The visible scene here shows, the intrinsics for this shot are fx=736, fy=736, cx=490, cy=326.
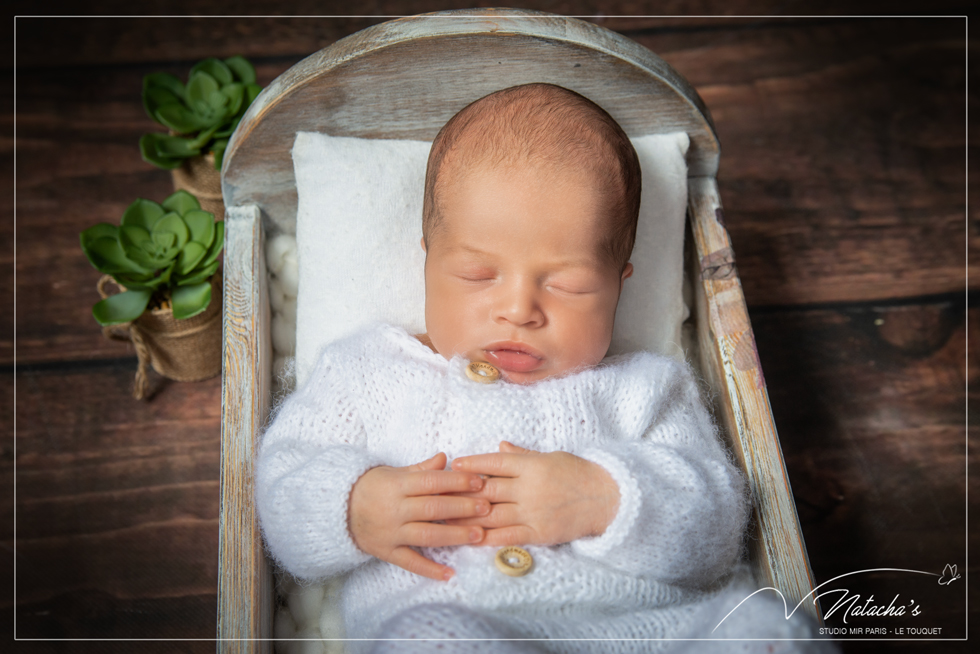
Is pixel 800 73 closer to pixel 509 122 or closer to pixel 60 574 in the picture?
pixel 509 122

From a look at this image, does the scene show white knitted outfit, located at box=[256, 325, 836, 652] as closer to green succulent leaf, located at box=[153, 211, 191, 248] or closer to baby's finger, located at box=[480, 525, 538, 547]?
baby's finger, located at box=[480, 525, 538, 547]

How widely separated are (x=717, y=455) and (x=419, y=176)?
0.72 metres

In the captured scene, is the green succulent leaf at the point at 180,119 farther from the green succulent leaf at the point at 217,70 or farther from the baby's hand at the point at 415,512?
the baby's hand at the point at 415,512

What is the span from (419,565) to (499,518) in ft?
0.42

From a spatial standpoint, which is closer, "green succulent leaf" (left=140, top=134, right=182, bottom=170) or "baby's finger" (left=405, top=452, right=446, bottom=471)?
"baby's finger" (left=405, top=452, right=446, bottom=471)

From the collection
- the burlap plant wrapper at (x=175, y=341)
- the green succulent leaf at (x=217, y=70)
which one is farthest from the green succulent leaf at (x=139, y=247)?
the green succulent leaf at (x=217, y=70)

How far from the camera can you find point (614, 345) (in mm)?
1384

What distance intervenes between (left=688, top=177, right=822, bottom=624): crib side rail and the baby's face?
255 millimetres

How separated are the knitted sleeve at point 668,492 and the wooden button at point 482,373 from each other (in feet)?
0.59

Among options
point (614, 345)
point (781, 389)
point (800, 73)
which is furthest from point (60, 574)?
point (800, 73)

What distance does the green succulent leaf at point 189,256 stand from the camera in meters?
1.47

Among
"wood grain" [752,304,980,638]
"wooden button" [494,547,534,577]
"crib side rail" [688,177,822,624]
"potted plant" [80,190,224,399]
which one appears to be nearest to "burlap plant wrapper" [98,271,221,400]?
"potted plant" [80,190,224,399]

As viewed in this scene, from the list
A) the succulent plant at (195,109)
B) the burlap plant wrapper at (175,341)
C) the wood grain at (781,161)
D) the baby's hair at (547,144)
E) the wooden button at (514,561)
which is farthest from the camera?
the wood grain at (781,161)

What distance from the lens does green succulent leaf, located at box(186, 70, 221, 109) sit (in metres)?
1.66
